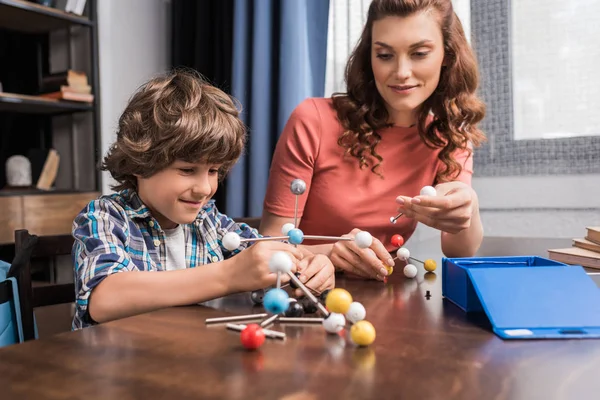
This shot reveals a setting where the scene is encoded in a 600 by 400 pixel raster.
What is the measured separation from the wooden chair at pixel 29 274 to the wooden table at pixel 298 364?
0.44 metres

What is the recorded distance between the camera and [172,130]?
3.38 ft

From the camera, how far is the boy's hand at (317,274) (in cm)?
88

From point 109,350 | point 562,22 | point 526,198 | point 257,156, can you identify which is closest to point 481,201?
point 526,198

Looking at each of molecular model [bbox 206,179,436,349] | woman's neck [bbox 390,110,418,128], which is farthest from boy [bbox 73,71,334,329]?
woman's neck [bbox 390,110,418,128]

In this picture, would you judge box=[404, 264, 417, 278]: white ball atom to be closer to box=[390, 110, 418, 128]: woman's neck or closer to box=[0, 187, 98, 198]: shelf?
box=[390, 110, 418, 128]: woman's neck

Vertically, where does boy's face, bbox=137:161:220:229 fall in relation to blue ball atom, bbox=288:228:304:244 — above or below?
above

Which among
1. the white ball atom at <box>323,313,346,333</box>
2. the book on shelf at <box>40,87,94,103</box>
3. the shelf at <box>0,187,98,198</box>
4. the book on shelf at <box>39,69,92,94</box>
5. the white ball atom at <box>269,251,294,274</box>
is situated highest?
the book on shelf at <box>39,69,92,94</box>

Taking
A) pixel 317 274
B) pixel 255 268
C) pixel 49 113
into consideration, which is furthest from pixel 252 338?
pixel 49 113

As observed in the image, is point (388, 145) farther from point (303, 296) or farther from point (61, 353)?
point (61, 353)

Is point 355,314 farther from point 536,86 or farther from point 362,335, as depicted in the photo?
point 536,86

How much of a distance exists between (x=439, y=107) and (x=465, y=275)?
2.88 ft

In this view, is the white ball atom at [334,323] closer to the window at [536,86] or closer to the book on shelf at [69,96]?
the window at [536,86]

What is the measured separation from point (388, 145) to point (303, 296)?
843mm

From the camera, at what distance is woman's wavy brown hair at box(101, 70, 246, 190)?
1025 mm
